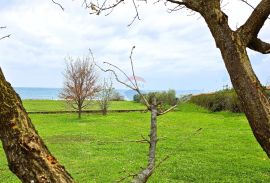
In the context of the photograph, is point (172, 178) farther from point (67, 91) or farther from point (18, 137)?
point (67, 91)

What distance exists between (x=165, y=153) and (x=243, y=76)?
1298cm

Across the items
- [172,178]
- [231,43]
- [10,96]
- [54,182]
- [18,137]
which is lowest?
[172,178]

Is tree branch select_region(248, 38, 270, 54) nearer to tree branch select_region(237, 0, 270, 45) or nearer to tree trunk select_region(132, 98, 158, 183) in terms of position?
tree branch select_region(237, 0, 270, 45)

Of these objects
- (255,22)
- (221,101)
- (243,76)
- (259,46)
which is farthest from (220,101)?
(243,76)

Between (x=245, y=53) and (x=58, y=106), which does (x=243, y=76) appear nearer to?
(x=245, y=53)

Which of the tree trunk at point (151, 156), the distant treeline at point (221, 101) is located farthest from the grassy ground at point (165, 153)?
the distant treeline at point (221, 101)

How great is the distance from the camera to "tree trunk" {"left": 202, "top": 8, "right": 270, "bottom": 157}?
185 inches

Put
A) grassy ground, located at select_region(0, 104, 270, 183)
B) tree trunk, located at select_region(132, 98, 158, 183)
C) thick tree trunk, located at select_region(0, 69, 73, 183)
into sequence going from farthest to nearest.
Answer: grassy ground, located at select_region(0, 104, 270, 183), thick tree trunk, located at select_region(0, 69, 73, 183), tree trunk, located at select_region(132, 98, 158, 183)

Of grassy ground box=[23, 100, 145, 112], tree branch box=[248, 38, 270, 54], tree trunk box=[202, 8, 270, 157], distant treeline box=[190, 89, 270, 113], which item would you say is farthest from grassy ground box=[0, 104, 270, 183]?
grassy ground box=[23, 100, 145, 112]

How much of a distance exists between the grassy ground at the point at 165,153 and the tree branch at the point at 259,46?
7.98 feet

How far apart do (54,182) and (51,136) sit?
21.6m

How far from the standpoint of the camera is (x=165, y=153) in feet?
57.7

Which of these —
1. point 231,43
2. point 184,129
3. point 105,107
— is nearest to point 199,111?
point 105,107

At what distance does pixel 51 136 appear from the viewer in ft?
77.2
